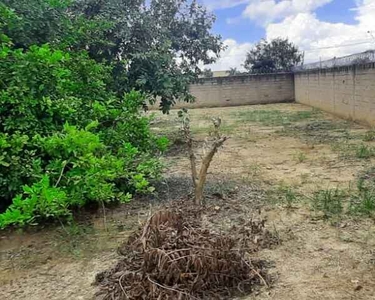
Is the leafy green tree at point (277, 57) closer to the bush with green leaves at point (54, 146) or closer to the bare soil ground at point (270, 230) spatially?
the bare soil ground at point (270, 230)

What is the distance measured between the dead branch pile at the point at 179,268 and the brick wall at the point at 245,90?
54.4ft

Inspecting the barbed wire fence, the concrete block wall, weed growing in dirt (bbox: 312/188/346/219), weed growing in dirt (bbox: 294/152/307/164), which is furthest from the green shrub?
the barbed wire fence

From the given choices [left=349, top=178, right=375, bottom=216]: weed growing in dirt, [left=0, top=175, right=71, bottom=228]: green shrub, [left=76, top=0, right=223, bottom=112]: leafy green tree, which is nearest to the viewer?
[left=0, top=175, right=71, bottom=228]: green shrub

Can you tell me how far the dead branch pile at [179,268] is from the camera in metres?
2.33

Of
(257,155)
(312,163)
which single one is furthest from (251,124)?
(312,163)

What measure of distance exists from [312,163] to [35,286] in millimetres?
4262

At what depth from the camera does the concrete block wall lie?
959 cm

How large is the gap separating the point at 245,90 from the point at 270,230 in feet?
53.3

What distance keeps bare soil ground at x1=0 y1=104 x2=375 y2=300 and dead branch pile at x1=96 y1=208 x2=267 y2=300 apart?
0.16 meters

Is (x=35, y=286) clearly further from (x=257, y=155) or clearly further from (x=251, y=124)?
(x=251, y=124)

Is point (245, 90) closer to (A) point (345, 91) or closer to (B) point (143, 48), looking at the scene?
(A) point (345, 91)

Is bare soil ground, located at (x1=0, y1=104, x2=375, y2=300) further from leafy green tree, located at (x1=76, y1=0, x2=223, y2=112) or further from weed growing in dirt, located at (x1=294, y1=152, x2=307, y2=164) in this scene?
leafy green tree, located at (x1=76, y1=0, x2=223, y2=112)

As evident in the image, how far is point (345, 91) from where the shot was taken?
11375 millimetres

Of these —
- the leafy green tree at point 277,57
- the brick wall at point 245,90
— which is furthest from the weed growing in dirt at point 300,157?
the leafy green tree at point 277,57
